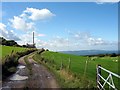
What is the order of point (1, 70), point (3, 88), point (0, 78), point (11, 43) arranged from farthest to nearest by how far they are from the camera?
point (11, 43) < point (1, 70) < point (0, 78) < point (3, 88)

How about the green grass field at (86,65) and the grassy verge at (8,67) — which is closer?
the grassy verge at (8,67)

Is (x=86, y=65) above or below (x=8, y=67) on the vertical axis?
above

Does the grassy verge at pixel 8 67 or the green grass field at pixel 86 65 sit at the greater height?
the grassy verge at pixel 8 67

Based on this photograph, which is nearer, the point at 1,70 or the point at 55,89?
the point at 55,89

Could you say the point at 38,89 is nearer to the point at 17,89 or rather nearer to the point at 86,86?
the point at 17,89

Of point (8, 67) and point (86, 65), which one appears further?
point (86, 65)

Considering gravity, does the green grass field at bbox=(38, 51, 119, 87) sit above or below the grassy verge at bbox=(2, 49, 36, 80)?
below

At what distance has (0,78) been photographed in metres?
21.7

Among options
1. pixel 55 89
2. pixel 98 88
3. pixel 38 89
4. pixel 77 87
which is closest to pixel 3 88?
pixel 38 89

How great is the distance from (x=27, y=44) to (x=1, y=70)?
11912cm

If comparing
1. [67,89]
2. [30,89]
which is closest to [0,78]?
[30,89]

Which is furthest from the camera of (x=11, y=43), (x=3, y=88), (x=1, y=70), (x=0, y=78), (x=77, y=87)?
(x=11, y=43)

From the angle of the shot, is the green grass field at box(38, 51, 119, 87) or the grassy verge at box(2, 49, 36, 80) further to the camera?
the green grass field at box(38, 51, 119, 87)

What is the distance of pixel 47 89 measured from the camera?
56.2ft
